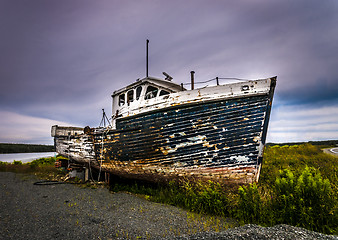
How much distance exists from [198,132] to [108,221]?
3.32 meters

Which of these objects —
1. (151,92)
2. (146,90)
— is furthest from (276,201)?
(146,90)

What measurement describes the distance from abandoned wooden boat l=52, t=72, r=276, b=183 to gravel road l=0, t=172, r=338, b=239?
4.34 feet

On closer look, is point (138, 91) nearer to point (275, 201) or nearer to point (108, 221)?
point (108, 221)

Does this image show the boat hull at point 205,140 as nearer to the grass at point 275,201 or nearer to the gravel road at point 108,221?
the grass at point 275,201

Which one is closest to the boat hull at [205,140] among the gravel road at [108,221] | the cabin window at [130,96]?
the gravel road at [108,221]

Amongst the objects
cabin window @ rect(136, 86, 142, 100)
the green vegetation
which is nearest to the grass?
the green vegetation

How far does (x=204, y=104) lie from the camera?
503cm

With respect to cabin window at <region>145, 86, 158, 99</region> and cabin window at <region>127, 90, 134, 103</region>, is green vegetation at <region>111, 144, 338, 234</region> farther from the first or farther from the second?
cabin window at <region>127, 90, 134, 103</region>

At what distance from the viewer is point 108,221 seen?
372cm

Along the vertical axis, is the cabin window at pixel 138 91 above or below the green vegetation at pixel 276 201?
above

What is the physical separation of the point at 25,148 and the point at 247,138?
161ft

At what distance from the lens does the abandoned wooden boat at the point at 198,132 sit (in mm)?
4652

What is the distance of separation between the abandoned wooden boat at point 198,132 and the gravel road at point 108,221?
1.32 metres

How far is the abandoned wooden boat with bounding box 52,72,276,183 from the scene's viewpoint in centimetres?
465
